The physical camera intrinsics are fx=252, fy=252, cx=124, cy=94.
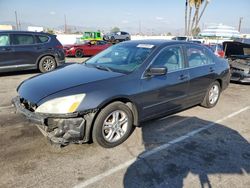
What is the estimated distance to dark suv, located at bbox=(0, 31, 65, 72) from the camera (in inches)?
353

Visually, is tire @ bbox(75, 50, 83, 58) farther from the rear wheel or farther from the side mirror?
the side mirror

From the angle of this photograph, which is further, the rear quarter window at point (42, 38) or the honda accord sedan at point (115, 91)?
the rear quarter window at point (42, 38)

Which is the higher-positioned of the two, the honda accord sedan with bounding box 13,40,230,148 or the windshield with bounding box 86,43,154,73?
the windshield with bounding box 86,43,154,73

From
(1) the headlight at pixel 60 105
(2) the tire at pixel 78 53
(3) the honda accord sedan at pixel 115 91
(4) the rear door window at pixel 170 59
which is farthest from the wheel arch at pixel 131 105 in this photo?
(2) the tire at pixel 78 53

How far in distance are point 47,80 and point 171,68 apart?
216 cm

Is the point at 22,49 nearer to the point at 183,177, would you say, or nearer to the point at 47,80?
the point at 47,80

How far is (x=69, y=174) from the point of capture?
3086 mm

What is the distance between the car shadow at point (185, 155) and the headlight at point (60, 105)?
1.09 meters

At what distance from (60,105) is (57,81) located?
611mm

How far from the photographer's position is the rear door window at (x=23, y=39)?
30.2 ft

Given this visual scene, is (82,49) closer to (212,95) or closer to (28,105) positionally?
(212,95)

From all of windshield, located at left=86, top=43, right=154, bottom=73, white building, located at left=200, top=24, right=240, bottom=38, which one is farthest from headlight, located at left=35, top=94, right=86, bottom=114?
white building, located at left=200, top=24, right=240, bottom=38

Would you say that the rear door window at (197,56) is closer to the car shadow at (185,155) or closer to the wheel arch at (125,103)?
the car shadow at (185,155)

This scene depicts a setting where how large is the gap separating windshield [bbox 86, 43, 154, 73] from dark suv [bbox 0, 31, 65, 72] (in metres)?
3.96
